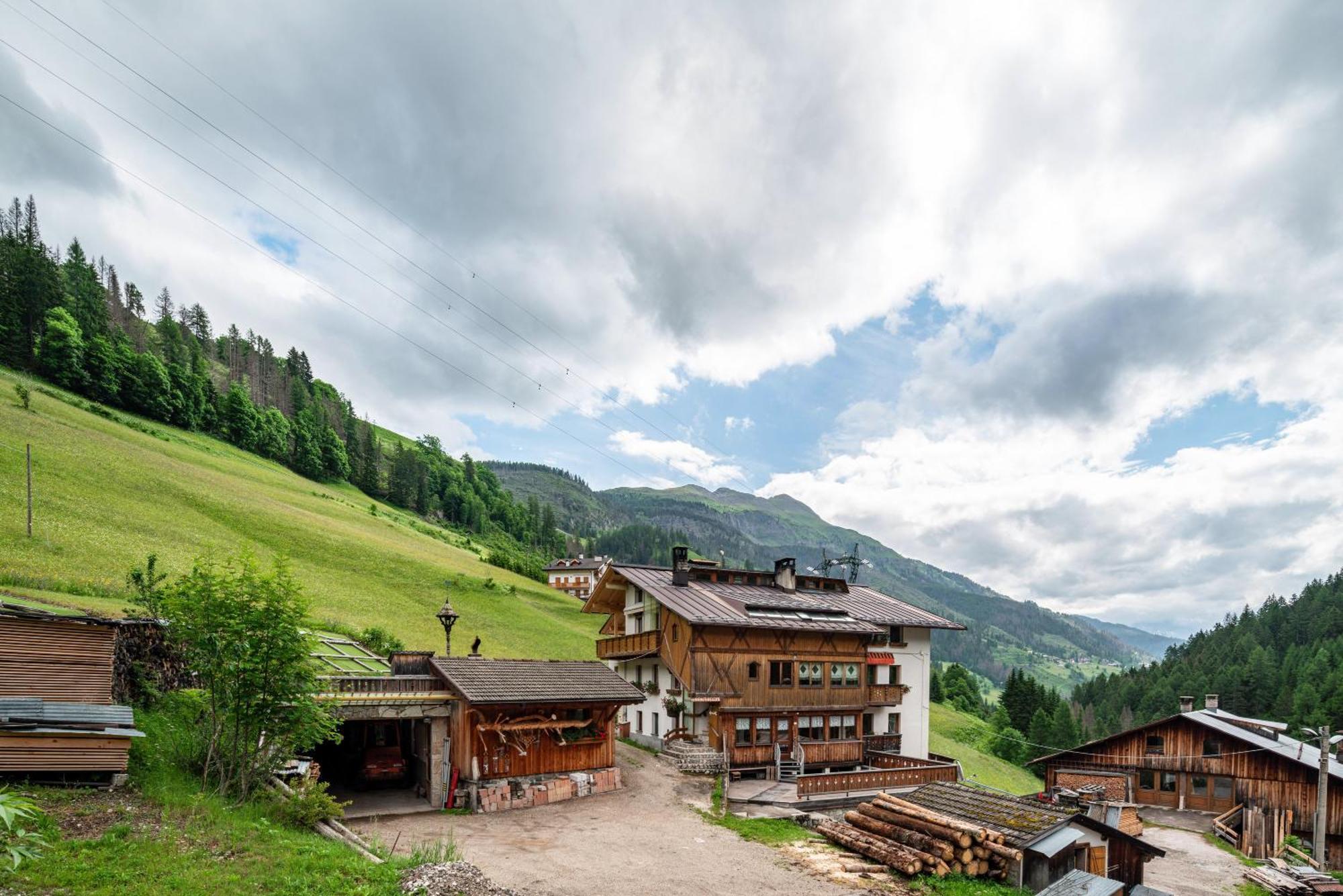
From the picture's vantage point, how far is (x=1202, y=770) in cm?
4212

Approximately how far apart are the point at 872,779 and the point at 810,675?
7.73 m

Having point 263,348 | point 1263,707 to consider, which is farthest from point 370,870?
point 263,348

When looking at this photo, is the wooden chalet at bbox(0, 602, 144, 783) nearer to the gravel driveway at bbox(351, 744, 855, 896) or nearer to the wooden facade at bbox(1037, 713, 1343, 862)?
the gravel driveway at bbox(351, 744, 855, 896)

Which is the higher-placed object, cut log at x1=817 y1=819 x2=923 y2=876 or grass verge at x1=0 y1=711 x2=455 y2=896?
grass verge at x1=0 y1=711 x2=455 y2=896

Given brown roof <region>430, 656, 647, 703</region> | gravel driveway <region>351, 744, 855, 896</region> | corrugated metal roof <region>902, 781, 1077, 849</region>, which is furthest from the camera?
brown roof <region>430, 656, 647, 703</region>

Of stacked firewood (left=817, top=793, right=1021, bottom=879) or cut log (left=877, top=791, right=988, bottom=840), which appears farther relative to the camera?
cut log (left=877, top=791, right=988, bottom=840)

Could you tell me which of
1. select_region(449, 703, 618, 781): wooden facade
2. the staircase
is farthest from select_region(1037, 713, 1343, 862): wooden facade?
select_region(449, 703, 618, 781): wooden facade

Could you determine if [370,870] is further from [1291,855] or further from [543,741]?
[1291,855]

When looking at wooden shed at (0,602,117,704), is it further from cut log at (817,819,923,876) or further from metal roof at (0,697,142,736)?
cut log at (817,819,923,876)

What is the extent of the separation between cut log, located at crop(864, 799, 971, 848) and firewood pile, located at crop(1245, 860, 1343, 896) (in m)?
17.8

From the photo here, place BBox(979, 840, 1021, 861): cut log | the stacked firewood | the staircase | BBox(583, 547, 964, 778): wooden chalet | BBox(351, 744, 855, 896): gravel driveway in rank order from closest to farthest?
BBox(351, 744, 855, 896): gravel driveway, BBox(979, 840, 1021, 861): cut log, the stacked firewood, the staircase, BBox(583, 547, 964, 778): wooden chalet

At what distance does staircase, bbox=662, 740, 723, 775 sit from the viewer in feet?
106

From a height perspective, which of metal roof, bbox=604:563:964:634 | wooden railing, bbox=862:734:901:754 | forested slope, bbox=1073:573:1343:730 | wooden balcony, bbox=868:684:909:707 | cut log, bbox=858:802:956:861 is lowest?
forested slope, bbox=1073:573:1343:730

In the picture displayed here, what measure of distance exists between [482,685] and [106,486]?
1594 inches
